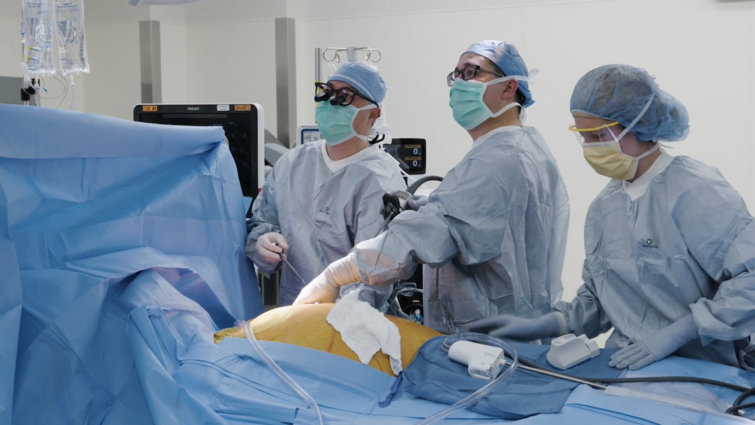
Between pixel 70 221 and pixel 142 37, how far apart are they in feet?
13.9

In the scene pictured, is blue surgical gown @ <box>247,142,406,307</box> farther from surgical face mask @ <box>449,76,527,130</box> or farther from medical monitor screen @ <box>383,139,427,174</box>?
medical monitor screen @ <box>383,139,427,174</box>

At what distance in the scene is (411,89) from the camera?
16.0ft

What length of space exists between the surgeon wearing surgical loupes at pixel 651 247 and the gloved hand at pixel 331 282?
35 cm

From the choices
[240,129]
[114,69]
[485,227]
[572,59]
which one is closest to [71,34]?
[240,129]

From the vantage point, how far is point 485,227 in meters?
1.76

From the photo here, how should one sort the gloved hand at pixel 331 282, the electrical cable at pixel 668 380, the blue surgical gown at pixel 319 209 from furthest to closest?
the blue surgical gown at pixel 319 209
the gloved hand at pixel 331 282
the electrical cable at pixel 668 380

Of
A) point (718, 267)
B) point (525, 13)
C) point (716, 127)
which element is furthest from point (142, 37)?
point (718, 267)

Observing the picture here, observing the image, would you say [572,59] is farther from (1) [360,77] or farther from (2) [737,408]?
(2) [737,408]

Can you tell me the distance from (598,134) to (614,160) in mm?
91

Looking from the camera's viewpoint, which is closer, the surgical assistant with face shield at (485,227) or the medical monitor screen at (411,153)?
the surgical assistant with face shield at (485,227)

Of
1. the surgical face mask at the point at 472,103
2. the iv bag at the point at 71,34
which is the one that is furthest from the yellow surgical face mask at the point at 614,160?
the iv bag at the point at 71,34

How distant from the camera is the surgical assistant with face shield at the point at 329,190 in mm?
2041

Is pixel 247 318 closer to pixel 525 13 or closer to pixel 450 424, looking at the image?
pixel 450 424

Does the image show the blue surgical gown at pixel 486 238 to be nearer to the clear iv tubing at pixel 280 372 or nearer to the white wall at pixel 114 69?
the clear iv tubing at pixel 280 372
